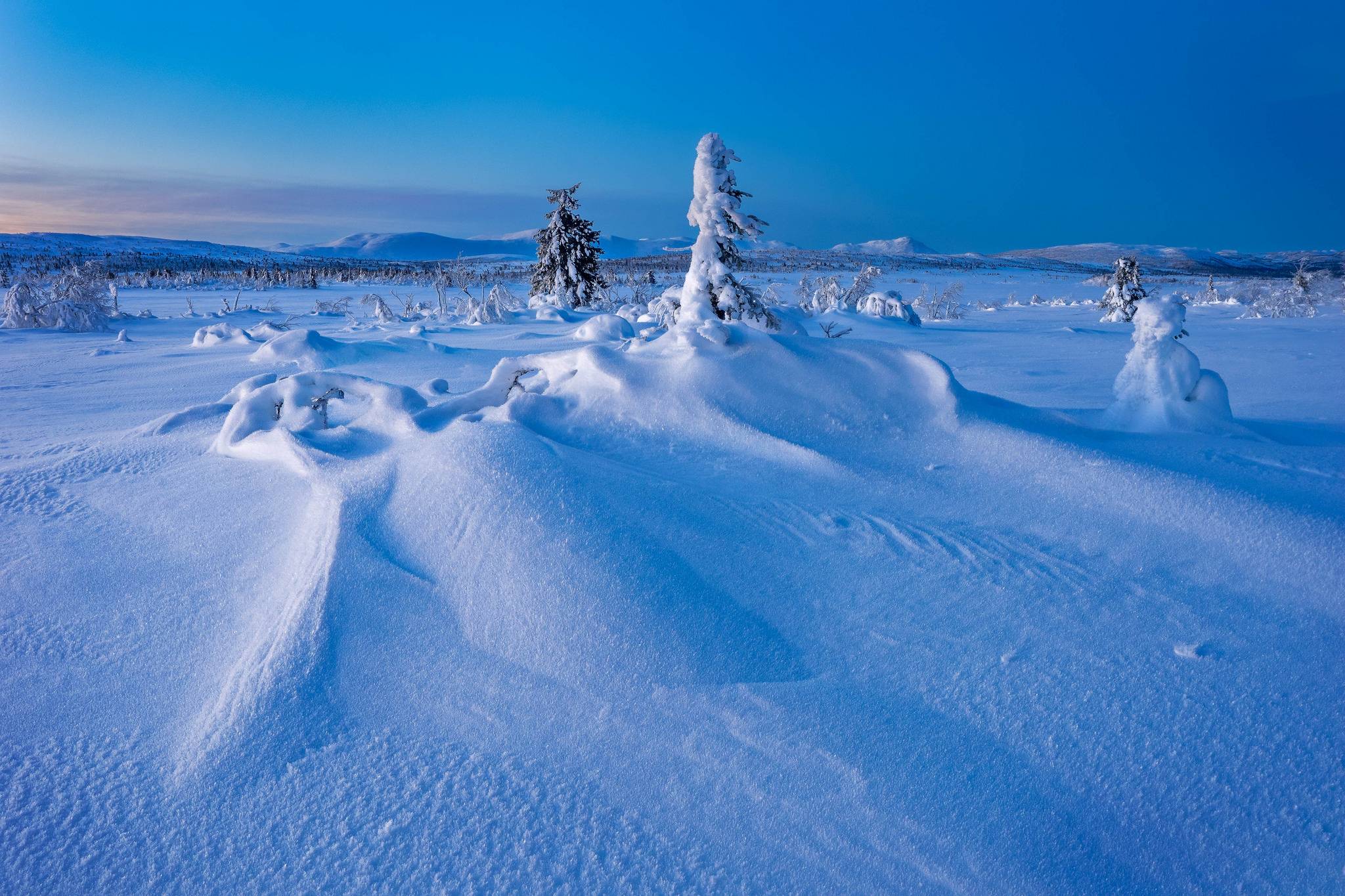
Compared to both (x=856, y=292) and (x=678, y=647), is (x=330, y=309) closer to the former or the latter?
(x=856, y=292)

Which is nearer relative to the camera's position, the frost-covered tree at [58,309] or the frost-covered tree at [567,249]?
the frost-covered tree at [58,309]

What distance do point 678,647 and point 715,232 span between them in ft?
12.9

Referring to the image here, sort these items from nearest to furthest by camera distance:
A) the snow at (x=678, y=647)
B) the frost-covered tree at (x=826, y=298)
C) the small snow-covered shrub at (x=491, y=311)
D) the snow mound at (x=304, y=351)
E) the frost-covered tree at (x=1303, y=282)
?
the snow at (x=678, y=647)
the snow mound at (x=304, y=351)
the small snow-covered shrub at (x=491, y=311)
the frost-covered tree at (x=826, y=298)
the frost-covered tree at (x=1303, y=282)

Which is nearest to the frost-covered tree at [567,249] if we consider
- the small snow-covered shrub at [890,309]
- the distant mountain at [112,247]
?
the small snow-covered shrub at [890,309]

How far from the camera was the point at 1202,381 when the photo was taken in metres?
3.46

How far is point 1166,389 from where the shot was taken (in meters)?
3.42

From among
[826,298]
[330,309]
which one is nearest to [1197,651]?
[826,298]

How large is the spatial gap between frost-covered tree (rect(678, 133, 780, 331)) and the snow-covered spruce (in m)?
2.18

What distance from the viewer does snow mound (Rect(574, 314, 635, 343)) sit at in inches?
309

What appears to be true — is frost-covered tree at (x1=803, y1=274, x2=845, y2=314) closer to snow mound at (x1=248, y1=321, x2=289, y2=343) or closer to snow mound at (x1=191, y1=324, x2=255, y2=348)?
snow mound at (x1=248, y1=321, x2=289, y2=343)

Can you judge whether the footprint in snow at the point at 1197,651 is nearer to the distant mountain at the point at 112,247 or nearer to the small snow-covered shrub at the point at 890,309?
the small snow-covered shrub at the point at 890,309

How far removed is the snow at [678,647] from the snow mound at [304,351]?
126 inches

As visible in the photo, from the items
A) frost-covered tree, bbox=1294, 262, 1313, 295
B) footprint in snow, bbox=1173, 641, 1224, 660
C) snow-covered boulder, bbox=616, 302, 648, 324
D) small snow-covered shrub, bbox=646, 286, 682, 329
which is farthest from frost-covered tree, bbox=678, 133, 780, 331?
frost-covered tree, bbox=1294, 262, 1313, 295

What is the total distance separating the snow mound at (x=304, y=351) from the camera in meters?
6.19
